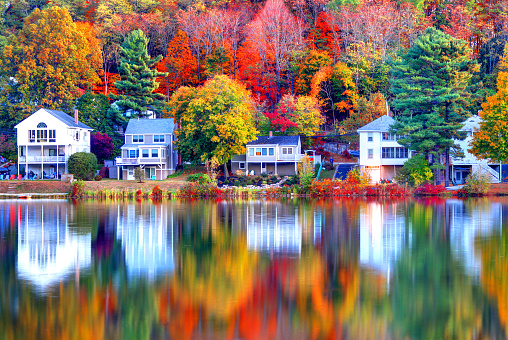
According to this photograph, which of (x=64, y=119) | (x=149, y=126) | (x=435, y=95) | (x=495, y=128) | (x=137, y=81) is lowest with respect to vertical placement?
(x=495, y=128)

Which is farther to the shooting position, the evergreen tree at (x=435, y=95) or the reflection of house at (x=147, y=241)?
the evergreen tree at (x=435, y=95)

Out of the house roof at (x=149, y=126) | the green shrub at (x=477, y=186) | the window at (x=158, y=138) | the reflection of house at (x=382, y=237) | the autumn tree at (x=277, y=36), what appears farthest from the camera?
the autumn tree at (x=277, y=36)

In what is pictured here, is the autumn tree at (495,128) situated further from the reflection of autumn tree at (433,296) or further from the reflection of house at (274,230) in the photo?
the reflection of autumn tree at (433,296)

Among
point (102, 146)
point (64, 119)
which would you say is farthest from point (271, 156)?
point (64, 119)

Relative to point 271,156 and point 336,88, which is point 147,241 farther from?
point 336,88

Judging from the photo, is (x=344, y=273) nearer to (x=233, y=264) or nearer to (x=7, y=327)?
(x=233, y=264)

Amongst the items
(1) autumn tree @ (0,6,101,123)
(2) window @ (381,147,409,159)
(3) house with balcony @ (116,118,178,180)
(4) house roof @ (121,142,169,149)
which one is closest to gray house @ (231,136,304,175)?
(3) house with balcony @ (116,118,178,180)

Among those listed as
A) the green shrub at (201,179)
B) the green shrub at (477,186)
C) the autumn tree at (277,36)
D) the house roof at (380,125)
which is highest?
the autumn tree at (277,36)

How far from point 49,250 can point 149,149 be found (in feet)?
172

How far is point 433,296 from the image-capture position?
62.0ft

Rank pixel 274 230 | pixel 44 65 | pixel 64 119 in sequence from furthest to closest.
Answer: pixel 44 65 < pixel 64 119 < pixel 274 230

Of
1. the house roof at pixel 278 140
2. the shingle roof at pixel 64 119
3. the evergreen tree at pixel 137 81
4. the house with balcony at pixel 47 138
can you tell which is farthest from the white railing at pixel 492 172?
the house with balcony at pixel 47 138

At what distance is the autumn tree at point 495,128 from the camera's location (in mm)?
61438

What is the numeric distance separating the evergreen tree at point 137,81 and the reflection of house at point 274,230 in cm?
4363
